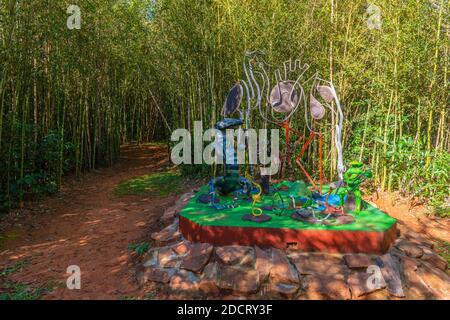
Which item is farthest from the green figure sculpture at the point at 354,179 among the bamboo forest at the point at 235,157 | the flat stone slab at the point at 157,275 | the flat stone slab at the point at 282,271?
the flat stone slab at the point at 157,275

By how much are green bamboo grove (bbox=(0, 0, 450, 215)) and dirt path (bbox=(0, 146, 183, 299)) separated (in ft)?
1.87

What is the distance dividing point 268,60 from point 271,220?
312 cm

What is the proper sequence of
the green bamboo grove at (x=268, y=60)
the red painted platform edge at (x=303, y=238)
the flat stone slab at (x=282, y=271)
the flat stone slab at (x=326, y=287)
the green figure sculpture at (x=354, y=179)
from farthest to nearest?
the green bamboo grove at (x=268, y=60) < the green figure sculpture at (x=354, y=179) < the red painted platform edge at (x=303, y=238) < the flat stone slab at (x=282, y=271) < the flat stone slab at (x=326, y=287)

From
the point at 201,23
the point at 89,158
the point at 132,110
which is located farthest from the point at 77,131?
the point at 132,110

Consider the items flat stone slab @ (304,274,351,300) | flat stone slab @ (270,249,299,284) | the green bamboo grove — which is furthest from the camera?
the green bamboo grove

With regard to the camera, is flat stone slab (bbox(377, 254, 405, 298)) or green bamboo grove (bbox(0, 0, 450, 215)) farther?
green bamboo grove (bbox(0, 0, 450, 215))

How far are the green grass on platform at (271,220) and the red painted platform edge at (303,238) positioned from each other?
0.04 m

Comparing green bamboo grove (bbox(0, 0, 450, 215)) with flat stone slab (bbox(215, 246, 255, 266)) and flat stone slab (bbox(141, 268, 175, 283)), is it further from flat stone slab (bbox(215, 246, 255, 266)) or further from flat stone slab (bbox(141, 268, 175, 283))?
flat stone slab (bbox(141, 268, 175, 283))

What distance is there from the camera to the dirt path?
3219 millimetres

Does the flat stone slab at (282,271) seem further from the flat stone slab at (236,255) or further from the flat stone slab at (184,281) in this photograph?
the flat stone slab at (184,281)

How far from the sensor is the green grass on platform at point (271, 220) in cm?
316

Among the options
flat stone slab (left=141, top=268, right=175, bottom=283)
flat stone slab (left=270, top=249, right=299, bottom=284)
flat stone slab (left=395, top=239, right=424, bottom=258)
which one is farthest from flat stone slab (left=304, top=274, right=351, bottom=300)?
flat stone slab (left=141, top=268, right=175, bottom=283)

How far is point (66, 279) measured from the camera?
3262 mm

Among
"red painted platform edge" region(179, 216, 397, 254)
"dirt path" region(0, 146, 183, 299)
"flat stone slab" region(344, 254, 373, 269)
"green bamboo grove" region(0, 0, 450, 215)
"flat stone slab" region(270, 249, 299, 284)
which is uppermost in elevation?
"green bamboo grove" region(0, 0, 450, 215)
